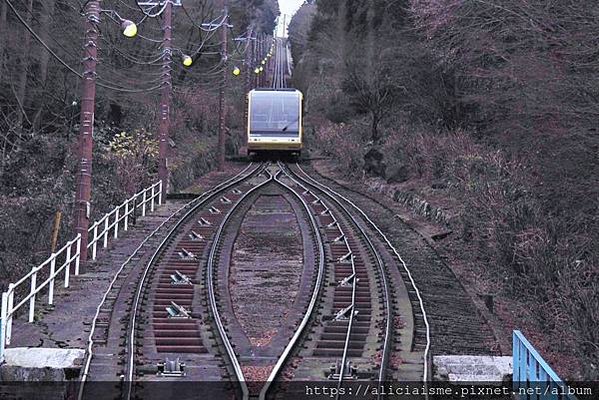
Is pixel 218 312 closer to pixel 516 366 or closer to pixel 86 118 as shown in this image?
pixel 516 366

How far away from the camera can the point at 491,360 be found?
9953 mm

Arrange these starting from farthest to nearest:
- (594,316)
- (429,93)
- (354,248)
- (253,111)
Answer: (253,111) → (429,93) → (354,248) → (594,316)

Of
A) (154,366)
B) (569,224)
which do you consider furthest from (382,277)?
(154,366)

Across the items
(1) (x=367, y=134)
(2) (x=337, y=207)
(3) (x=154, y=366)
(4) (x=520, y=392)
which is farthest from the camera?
(1) (x=367, y=134)

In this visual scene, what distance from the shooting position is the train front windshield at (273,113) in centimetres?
3950

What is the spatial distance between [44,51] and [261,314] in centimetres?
2112

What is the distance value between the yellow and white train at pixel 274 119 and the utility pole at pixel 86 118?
23.5 m

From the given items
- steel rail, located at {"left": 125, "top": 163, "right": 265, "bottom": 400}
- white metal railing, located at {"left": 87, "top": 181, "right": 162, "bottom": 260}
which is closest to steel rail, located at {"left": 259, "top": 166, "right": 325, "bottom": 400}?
steel rail, located at {"left": 125, "top": 163, "right": 265, "bottom": 400}

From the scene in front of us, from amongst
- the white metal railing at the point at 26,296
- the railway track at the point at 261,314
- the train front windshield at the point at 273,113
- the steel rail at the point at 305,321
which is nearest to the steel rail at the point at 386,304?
the railway track at the point at 261,314

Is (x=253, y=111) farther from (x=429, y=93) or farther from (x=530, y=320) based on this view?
(x=530, y=320)

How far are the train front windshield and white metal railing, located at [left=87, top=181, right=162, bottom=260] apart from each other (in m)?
13.7

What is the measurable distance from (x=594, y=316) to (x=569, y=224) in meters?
5.69

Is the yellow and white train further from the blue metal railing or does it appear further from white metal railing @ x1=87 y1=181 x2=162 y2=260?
the blue metal railing

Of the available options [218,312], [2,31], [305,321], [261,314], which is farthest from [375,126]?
[305,321]
